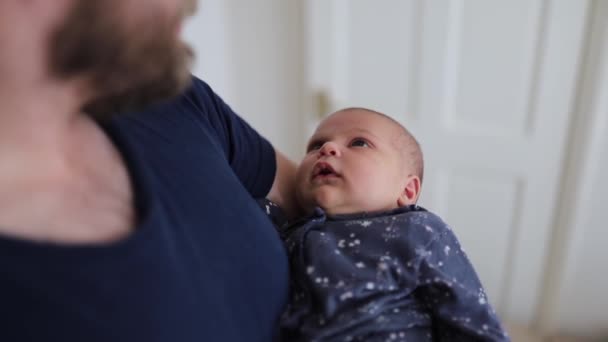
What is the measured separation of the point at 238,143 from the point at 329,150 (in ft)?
0.58

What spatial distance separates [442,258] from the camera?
0.85 metres

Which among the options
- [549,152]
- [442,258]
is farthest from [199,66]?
[442,258]

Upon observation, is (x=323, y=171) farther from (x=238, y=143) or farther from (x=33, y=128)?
(x=33, y=128)

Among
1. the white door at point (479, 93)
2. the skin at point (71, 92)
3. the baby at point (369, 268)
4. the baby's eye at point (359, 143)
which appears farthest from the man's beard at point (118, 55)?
the white door at point (479, 93)

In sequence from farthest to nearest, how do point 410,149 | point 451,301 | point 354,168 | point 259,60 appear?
1. point 259,60
2. point 410,149
3. point 354,168
4. point 451,301

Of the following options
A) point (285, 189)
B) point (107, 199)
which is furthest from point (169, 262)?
point (285, 189)

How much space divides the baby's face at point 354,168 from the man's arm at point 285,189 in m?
0.02

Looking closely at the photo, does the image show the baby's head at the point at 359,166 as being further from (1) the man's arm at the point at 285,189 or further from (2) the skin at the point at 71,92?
(2) the skin at the point at 71,92

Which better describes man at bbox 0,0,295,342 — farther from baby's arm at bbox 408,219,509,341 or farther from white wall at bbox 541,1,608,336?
white wall at bbox 541,1,608,336

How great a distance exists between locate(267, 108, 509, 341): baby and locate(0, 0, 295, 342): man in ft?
0.33

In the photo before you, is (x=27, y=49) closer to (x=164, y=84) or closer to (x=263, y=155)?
(x=164, y=84)

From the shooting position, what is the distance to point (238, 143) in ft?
2.91

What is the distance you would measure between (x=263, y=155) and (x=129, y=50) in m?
0.39

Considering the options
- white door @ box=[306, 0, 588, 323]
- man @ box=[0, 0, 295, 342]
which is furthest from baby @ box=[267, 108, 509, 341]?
white door @ box=[306, 0, 588, 323]
